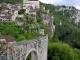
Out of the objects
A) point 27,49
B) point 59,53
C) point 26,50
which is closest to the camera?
point 26,50

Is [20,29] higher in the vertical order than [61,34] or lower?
higher

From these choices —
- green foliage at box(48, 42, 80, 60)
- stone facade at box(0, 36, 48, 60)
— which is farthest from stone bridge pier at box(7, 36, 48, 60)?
green foliage at box(48, 42, 80, 60)

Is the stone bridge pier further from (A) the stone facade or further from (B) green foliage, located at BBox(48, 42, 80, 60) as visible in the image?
(B) green foliage, located at BBox(48, 42, 80, 60)

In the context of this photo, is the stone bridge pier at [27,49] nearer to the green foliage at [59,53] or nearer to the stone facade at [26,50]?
the stone facade at [26,50]

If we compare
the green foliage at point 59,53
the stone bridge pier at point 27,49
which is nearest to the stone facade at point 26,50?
the stone bridge pier at point 27,49

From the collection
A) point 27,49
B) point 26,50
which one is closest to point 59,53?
point 27,49

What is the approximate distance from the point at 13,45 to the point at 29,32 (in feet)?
57.9

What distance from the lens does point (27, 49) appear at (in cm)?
1806

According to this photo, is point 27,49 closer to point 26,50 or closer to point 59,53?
point 26,50

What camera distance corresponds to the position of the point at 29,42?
60.1 ft

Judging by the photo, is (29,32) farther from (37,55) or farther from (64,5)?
(64,5)

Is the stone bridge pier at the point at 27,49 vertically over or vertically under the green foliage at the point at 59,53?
over

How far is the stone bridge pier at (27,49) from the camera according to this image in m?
15.6

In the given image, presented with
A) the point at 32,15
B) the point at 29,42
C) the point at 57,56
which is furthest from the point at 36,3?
the point at 29,42
